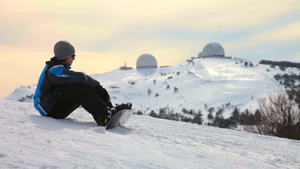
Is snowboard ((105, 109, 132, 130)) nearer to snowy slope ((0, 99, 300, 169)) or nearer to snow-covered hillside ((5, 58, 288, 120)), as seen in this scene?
snowy slope ((0, 99, 300, 169))

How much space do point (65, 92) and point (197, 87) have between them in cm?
3643

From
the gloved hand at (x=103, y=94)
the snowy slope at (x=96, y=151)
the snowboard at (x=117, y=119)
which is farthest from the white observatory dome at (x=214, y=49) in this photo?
the gloved hand at (x=103, y=94)

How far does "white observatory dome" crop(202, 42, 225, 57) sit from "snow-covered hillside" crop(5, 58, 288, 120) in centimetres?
411

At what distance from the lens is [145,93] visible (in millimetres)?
42250

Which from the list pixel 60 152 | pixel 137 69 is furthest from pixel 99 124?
pixel 137 69

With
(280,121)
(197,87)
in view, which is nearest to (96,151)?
(280,121)

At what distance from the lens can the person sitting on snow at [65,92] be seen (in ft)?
12.4

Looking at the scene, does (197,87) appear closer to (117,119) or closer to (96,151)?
(117,119)

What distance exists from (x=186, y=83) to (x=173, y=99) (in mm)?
5644

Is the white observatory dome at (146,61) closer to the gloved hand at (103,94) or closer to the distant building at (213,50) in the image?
the distant building at (213,50)

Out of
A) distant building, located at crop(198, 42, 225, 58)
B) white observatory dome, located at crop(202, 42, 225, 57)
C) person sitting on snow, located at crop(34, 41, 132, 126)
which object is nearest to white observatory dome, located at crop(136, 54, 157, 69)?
distant building, located at crop(198, 42, 225, 58)

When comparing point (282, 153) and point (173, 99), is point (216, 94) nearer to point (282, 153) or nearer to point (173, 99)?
point (173, 99)

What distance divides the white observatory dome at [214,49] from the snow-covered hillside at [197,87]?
411cm

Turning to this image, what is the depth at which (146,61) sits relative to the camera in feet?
192
